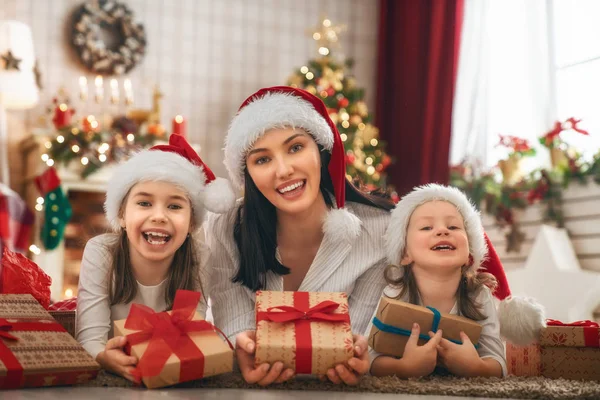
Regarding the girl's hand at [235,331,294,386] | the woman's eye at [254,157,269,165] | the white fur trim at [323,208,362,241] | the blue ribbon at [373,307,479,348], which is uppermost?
the woman's eye at [254,157,269,165]

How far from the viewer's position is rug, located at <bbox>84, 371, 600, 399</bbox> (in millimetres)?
1603

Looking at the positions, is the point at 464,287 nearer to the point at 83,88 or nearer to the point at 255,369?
the point at 255,369

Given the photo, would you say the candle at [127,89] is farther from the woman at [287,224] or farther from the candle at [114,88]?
the woman at [287,224]

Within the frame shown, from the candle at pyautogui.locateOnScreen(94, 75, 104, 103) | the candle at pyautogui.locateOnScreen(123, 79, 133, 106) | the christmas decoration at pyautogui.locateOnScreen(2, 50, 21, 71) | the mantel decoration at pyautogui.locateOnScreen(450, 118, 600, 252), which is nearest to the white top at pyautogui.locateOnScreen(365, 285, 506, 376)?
the mantel decoration at pyautogui.locateOnScreen(450, 118, 600, 252)

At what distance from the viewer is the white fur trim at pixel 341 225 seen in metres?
2.13

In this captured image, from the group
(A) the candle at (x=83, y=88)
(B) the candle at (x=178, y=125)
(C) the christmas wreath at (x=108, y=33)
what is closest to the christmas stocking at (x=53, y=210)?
(A) the candle at (x=83, y=88)

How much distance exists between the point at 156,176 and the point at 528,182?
10.0 feet

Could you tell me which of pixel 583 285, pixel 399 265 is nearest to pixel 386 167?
pixel 583 285

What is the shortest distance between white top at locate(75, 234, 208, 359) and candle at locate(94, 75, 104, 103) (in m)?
3.47

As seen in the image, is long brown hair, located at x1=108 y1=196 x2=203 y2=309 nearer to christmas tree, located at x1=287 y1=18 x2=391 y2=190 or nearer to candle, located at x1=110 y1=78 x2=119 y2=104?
christmas tree, located at x1=287 y1=18 x2=391 y2=190

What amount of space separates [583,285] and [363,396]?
2.76 m

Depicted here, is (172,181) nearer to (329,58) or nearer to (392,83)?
(329,58)

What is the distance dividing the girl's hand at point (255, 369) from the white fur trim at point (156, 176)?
1.76 ft

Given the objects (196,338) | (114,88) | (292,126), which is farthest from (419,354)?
(114,88)
